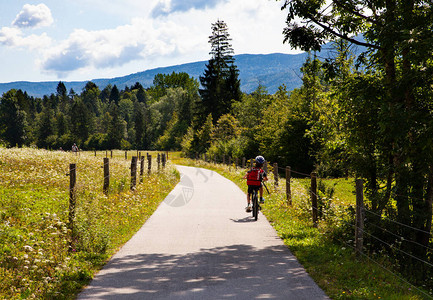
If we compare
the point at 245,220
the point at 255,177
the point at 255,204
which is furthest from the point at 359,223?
the point at 255,177

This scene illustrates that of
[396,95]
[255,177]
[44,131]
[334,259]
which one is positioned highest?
[44,131]

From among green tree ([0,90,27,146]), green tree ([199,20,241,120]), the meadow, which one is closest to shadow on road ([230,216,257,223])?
the meadow

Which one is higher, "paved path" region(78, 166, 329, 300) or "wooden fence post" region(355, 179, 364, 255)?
"wooden fence post" region(355, 179, 364, 255)

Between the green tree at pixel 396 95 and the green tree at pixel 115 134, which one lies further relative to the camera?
the green tree at pixel 115 134

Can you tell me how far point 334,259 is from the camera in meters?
7.21

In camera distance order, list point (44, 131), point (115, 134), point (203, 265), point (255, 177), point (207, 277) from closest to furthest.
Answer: point (207, 277) < point (203, 265) < point (255, 177) < point (115, 134) < point (44, 131)

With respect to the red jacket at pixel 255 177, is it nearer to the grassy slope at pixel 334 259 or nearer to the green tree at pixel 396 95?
the grassy slope at pixel 334 259

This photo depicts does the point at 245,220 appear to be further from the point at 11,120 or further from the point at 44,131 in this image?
the point at 44,131

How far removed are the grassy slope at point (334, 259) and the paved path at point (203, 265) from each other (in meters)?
0.27

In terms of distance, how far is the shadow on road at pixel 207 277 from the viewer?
533 cm

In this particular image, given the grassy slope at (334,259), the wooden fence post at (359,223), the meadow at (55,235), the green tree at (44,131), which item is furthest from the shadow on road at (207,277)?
the green tree at (44,131)

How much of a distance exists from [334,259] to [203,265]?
255 cm

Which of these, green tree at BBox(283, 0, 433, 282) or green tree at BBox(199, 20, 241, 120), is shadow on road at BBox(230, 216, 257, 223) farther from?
green tree at BBox(199, 20, 241, 120)

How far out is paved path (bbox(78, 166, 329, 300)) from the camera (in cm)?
540
